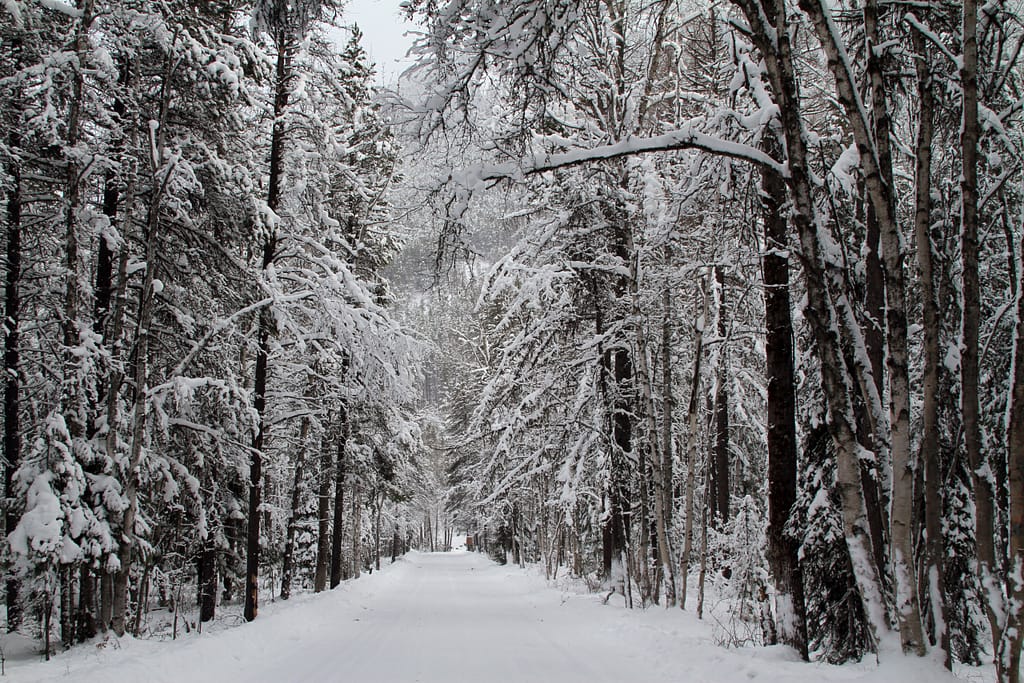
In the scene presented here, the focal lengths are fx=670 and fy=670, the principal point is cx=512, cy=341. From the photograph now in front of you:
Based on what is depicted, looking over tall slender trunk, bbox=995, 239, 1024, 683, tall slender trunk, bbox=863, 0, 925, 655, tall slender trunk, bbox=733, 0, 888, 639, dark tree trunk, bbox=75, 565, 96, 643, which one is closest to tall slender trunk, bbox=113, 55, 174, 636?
dark tree trunk, bbox=75, 565, 96, 643

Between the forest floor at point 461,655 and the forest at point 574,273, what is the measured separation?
0.67 metres

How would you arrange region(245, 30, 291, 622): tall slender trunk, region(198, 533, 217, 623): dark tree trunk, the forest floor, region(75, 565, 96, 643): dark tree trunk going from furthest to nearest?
region(198, 533, 217, 623): dark tree trunk, region(245, 30, 291, 622): tall slender trunk, region(75, 565, 96, 643): dark tree trunk, the forest floor

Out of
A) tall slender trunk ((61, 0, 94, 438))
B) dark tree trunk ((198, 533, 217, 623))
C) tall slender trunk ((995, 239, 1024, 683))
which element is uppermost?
tall slender trunk ((61, 0, 94, 438))

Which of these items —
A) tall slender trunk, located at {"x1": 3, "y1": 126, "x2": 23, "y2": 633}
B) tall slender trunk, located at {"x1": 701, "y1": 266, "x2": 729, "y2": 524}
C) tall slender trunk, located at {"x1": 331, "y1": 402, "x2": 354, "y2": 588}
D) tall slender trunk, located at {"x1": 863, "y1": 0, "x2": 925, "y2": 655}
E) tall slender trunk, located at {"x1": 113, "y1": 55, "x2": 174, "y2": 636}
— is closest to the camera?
tall slender trunk, located at {"x1": 863, "y1": 0, "x2": 925, "y2": 655}

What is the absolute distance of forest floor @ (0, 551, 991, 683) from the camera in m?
6.83

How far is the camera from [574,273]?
14125 mm

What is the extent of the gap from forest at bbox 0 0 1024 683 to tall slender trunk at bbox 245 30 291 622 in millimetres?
89

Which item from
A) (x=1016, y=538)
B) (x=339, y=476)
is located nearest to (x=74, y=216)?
(x=1016, y=538)

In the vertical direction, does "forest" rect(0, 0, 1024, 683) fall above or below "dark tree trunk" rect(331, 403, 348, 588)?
above

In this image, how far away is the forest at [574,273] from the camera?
525cm

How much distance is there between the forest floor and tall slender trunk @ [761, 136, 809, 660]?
565mm

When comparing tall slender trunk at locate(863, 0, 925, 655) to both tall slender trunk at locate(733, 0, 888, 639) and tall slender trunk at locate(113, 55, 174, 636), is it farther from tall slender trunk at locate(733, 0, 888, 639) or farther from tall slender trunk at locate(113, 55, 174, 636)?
tall slender trunk at locate(113, 55, 174, 636)

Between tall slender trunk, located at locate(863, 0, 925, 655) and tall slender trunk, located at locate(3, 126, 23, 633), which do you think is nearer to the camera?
tall slender trunk, located at locate(863, 0, 925, 655)

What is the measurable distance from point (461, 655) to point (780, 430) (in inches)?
225
